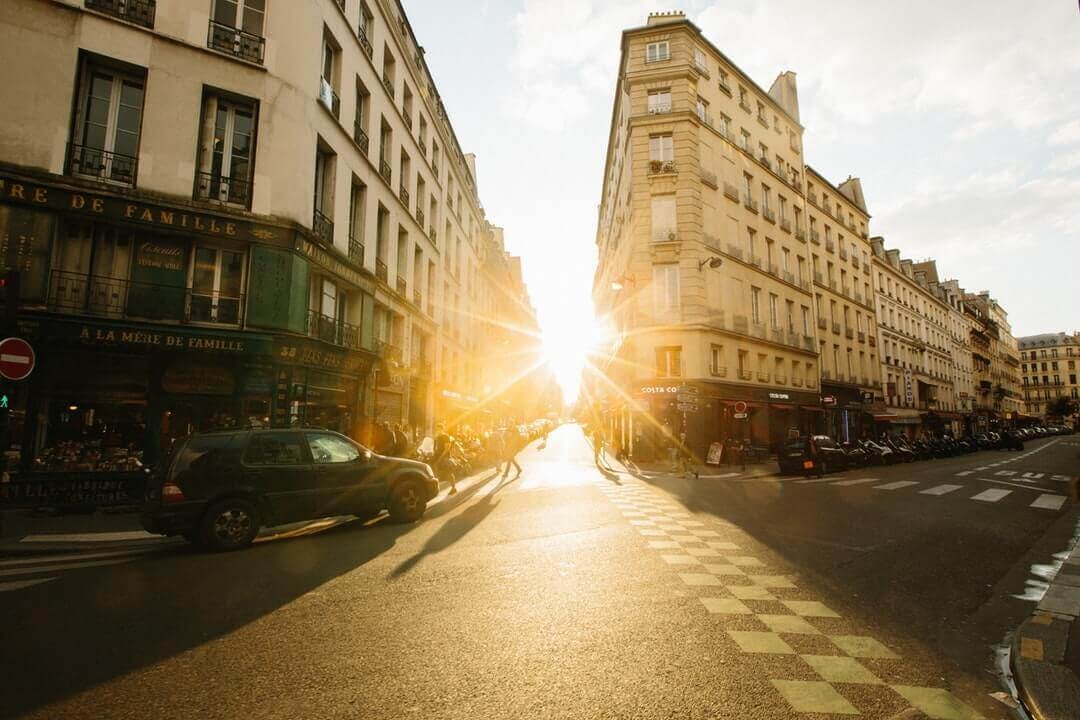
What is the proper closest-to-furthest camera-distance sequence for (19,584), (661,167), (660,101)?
1. (19,584)
2. (661,167)
3. (660,101)

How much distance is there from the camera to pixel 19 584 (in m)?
5.44

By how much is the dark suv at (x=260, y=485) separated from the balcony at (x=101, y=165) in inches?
329

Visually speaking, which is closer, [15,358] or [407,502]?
[15,358]

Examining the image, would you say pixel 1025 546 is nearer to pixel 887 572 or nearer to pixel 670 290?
pixel 887 572

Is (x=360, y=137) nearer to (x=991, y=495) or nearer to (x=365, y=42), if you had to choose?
(x=365, y=42)

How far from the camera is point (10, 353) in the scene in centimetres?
784

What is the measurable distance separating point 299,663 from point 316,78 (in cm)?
1551

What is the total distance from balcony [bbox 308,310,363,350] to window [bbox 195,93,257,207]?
3.32 meters

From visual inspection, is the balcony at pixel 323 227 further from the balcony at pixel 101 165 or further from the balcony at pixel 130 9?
the balcony at pixel 130 9

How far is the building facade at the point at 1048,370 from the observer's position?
10800cm

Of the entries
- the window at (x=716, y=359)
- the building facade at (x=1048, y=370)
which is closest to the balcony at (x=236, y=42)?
the window at (x=716, y=359)

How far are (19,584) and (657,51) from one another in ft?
106

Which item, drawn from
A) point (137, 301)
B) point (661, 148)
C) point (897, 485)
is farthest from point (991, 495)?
point (661, 148)

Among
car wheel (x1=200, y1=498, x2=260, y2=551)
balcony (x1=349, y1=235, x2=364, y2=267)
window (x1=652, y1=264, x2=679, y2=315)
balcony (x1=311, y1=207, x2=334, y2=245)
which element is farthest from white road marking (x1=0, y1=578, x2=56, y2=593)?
window (x1=652, y1=264, x2=679, y2=315)
